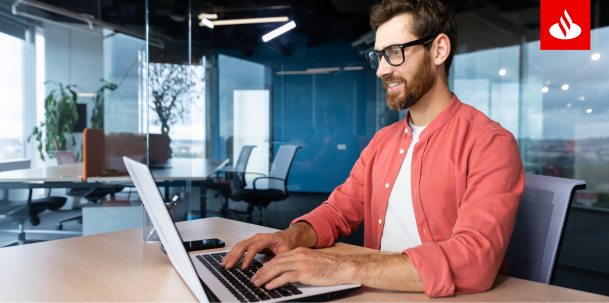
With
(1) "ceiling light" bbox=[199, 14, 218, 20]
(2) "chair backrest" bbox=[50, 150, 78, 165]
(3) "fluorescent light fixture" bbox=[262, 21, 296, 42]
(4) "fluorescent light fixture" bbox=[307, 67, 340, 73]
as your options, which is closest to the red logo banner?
(4) "fluorescent light fixture" bbox=[307, 67, 340, 73]

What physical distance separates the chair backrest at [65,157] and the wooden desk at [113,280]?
3.18 meters

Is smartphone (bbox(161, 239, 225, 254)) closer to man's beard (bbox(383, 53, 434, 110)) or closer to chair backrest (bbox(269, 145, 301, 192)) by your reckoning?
man's beard (bbox(383, 53, 434, 110))

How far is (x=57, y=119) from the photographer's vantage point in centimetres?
375

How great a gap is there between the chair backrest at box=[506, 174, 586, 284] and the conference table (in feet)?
9.02

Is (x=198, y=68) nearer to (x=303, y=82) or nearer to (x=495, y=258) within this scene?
(x=303, y=82)

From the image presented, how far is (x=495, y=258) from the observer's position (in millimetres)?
806

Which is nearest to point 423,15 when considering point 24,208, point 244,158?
point 244,158

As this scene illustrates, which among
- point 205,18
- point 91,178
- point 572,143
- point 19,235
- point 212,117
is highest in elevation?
point 205,18

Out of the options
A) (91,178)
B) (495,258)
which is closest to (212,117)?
(91,178)

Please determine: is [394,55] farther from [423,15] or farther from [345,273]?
[345,273]

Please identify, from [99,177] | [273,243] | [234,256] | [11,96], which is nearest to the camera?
[234,256]

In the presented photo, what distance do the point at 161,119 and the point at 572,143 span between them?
4.03m

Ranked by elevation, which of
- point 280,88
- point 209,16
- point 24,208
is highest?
point 209,16

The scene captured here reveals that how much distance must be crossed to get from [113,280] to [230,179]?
356cm
